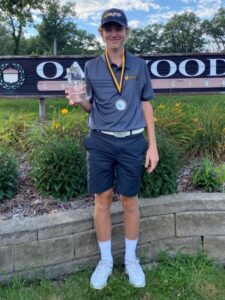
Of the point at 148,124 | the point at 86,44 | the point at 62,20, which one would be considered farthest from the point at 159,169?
the point at 86,44

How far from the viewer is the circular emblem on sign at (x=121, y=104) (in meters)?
2.70

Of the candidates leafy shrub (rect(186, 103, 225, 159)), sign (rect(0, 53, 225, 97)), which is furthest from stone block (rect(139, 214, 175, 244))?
sign (rect(0, 53, 225, 97))

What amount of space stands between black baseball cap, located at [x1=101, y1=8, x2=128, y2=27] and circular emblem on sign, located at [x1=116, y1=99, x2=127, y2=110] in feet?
1.56

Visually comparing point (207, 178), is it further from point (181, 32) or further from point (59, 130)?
point (181, 32)

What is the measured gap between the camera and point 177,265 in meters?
3.23

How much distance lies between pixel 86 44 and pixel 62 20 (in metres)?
8.92

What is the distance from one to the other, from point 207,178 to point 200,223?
48 cm

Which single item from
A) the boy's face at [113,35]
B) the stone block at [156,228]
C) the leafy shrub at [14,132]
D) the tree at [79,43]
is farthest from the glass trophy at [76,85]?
the tree at [79,43]

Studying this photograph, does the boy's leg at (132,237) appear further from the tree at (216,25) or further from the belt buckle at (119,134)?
the tree at (216,25)

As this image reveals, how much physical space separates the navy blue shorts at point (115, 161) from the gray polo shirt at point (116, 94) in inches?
3.4

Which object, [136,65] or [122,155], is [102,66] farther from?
[122,155]

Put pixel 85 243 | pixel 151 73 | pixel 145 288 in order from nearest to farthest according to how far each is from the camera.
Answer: pixel 145 288 → pixel 85 243 → pixel 151 73

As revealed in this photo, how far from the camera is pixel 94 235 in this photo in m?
3.15

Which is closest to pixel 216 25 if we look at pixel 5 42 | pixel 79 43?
pixel 79 43
